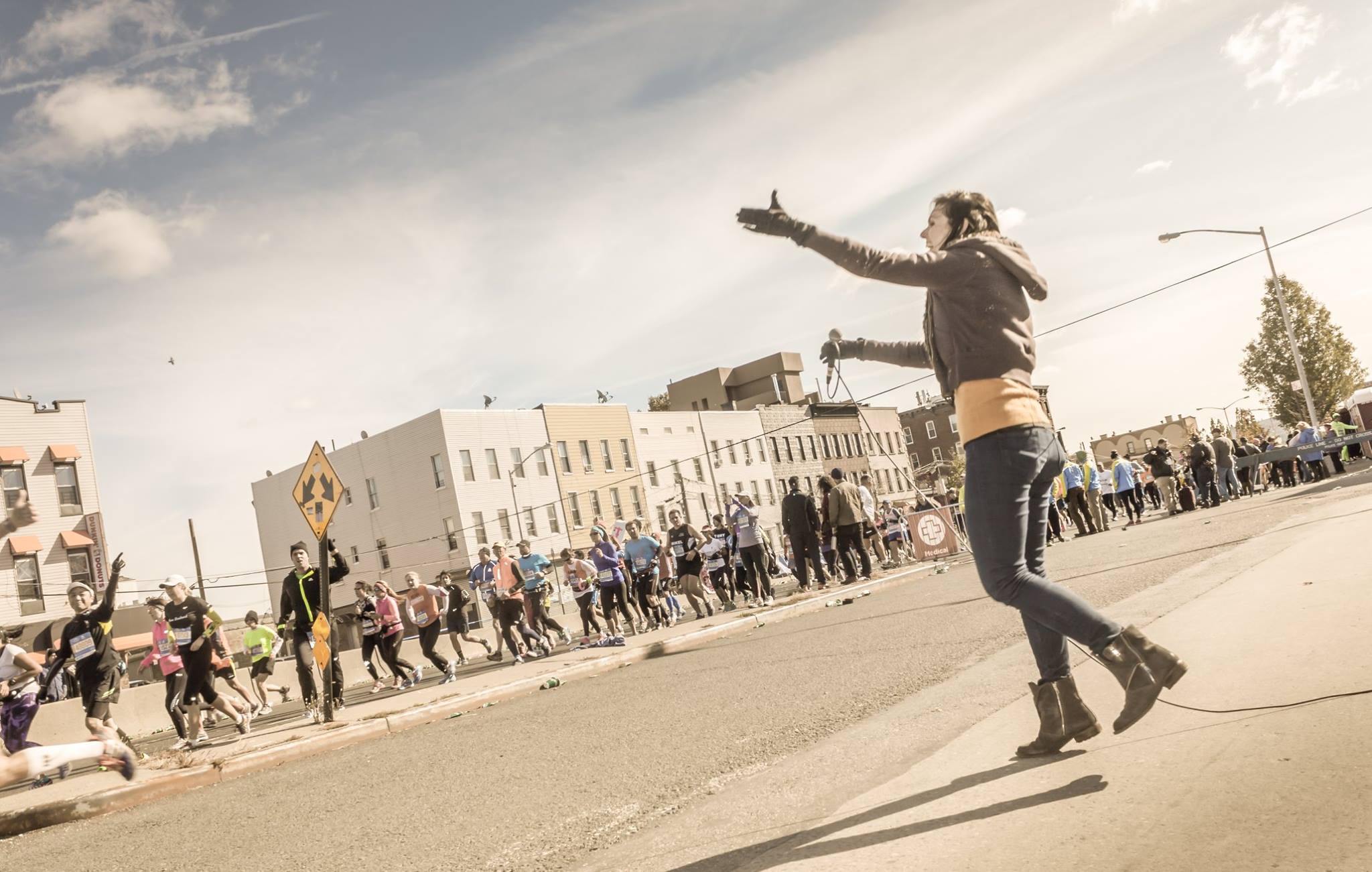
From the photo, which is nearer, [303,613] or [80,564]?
[303,613]

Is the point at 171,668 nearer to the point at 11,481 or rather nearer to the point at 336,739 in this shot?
the point at 336,739

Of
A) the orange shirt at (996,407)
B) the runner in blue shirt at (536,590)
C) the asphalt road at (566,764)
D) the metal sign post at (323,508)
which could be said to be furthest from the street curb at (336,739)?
the orange shirt at (996,407)

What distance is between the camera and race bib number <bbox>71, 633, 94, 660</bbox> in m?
10.4

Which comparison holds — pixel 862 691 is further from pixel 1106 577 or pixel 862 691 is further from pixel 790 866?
pixel 1106 577

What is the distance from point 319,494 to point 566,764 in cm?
561

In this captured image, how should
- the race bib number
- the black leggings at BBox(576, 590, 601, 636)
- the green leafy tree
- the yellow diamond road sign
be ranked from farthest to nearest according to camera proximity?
the green leafy tree
the black leggings at BBox(576, 590, 601, 636)
the race bib number
the yellow diamond road sign

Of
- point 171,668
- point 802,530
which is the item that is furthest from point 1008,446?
point 802,530

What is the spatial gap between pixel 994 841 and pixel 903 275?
5.97 feet

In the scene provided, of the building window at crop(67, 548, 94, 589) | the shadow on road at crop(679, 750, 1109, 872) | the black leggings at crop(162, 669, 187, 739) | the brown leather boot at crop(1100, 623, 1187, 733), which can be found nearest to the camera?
the shadow on road at crop(679, 750, 1109, 872)

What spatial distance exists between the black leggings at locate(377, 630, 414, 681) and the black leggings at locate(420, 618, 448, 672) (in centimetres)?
35

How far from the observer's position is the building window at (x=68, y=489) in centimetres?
4138

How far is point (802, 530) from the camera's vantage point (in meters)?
18.1

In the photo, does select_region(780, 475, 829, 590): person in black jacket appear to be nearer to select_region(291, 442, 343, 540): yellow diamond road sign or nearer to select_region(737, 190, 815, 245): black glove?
select_region(291, 442, 343, 540): yellow diamond road sign

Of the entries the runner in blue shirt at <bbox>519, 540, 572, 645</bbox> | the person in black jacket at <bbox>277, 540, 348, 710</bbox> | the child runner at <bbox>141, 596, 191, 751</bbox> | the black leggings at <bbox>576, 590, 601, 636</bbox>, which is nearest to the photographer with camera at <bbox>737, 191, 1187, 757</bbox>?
the person in black jacket at <bbox>277, 540, 348, 710</bbox>
